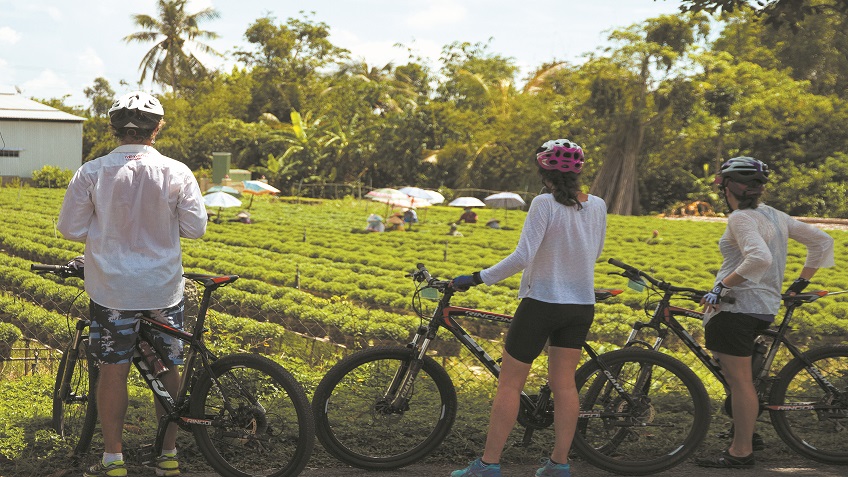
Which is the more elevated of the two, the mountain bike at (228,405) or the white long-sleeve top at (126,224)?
the white long-sleeve top at (126,224)

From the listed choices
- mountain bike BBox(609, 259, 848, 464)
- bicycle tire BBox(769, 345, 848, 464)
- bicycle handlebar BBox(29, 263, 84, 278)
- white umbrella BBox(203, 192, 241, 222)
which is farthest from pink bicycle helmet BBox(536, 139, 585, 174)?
white umbrella BBox(203, 192, 241, 222)

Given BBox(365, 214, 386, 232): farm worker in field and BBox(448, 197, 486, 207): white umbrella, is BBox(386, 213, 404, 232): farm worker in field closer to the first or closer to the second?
BBox(365, 214, 386, 232): farm worker in field

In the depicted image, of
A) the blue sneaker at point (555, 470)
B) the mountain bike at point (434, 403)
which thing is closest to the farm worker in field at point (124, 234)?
the mountain bike at point (434, 403)

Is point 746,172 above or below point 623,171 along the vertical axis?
below

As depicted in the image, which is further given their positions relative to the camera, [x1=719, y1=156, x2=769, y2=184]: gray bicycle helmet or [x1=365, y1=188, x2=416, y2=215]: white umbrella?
[x1=365, y1=188, x2=416, y2=215]: white umbrella

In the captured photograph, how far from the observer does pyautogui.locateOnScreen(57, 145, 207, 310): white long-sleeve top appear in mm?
3643

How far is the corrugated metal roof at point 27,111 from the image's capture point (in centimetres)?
3602

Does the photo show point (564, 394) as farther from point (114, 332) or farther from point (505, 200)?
point (505, 200)

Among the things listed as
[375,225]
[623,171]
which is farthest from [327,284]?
[623,171]

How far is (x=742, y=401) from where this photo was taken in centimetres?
436

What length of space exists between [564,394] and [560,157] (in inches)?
38.7

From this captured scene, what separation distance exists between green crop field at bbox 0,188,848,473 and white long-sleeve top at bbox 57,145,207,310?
71cm

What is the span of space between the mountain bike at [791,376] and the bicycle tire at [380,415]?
102cm

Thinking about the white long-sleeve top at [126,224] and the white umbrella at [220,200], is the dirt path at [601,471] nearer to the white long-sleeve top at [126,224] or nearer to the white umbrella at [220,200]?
the white long-sleeve top at [126,224]
